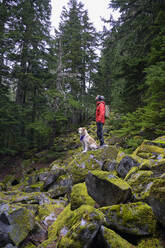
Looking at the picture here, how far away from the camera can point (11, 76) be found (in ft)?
56.9

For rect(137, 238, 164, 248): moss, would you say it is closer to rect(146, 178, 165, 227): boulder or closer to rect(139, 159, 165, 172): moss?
rect(146, 178, 165, 227): boulder

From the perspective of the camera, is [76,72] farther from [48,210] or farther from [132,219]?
[132,219]

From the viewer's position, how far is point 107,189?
330 centimetres

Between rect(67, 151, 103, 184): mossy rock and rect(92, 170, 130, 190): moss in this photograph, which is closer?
rect(92, 170, 130, 190): moss

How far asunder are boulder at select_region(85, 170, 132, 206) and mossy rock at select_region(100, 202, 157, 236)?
424 millimetres

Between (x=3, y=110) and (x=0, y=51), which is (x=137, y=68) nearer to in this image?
(x=3, y=110)

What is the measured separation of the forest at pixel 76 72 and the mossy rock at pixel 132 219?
12.2 ft

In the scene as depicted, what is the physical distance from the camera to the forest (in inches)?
286

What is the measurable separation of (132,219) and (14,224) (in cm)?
235

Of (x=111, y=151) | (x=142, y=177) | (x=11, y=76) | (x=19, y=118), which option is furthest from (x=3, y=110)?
(x=142, y=177)

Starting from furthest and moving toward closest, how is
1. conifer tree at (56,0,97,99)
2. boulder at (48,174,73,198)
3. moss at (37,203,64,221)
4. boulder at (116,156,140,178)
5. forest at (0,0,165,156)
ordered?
conifer tree at (56,0,97,99), forest at (0,0,165,156), boulder at (48,174,73,198), moss at (37,203,64,221), boulder at (116,156,140,178)

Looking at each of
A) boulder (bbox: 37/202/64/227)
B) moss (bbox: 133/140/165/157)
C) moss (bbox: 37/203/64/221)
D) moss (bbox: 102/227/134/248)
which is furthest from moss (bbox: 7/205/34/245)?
moss (bbox: 133/140/165/157)

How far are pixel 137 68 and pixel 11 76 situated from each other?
14.2 metres

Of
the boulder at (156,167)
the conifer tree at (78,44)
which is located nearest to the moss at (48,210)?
the boulder at (156,167)
